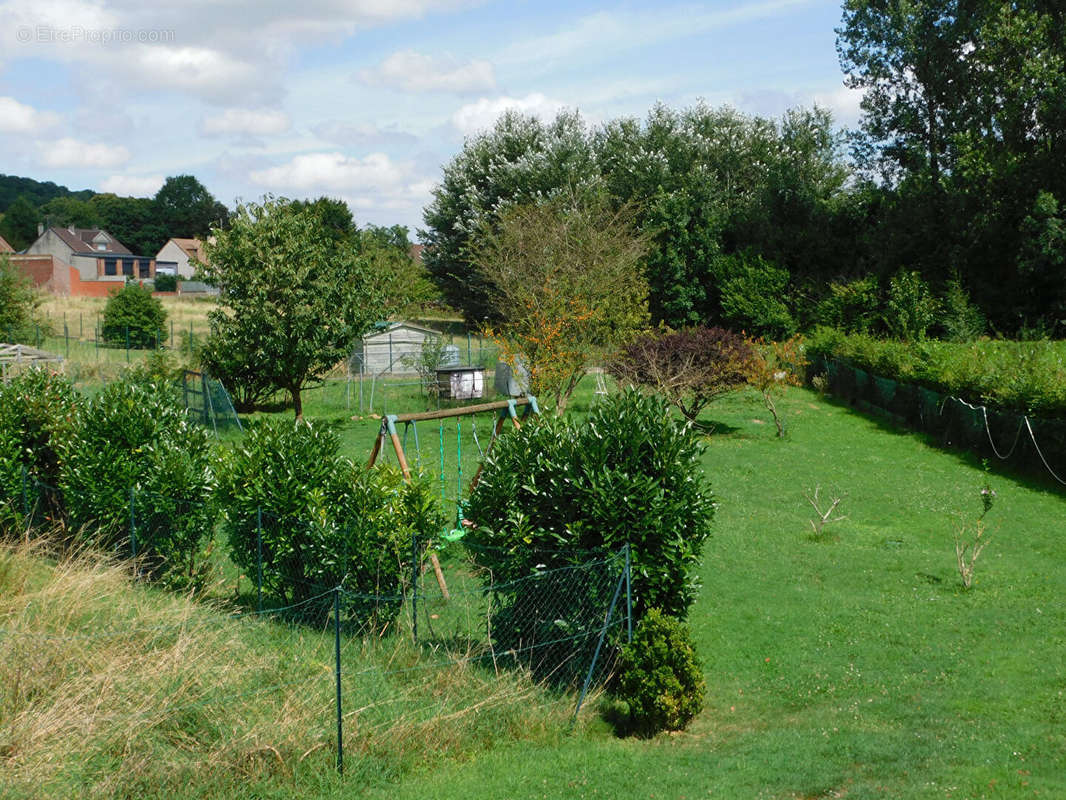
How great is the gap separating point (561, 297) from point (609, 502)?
711 inches

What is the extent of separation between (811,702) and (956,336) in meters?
30.1

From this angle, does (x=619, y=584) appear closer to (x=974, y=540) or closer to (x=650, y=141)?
(x=974, y=540)

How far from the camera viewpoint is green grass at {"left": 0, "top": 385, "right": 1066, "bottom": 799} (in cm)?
742

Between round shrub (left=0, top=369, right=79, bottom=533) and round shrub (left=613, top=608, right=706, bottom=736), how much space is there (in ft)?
29.2

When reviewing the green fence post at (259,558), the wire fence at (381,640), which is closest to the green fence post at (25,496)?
the wire fence at (381,640)

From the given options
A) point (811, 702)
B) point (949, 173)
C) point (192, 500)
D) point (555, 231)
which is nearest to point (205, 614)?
point (192, 500)

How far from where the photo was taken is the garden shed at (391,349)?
35469mm

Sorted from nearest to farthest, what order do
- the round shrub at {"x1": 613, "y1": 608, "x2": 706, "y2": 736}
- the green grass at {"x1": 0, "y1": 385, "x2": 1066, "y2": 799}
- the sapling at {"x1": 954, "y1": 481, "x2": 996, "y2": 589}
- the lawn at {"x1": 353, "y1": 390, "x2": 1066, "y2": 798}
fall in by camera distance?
the green grass at {"x1": 0, "y1": 385, "x2": 1066, "y2": 799} < the lawn at {"x1": 353, "y1": 390, "x2": 1066, "y2": 798} < the round shrub at {"x1": 613, "y1": 608, "x2": 706, "y2": 736} < the sapling at {"x1": 954, "y1": 481, "x2": 996, "y2": 589}

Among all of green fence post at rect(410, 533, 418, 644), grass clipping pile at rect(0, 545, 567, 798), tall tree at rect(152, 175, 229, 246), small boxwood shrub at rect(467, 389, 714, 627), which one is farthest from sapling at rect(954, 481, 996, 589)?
tall tree at rect(152, 175, 229, 246)

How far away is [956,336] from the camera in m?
36.1

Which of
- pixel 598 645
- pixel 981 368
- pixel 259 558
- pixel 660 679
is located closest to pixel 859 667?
pixel 660 679

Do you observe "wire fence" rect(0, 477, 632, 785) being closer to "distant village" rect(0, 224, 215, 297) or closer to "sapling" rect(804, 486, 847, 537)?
"sapling" rect(804, 486, 847, 537)

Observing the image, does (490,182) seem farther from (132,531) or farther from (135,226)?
(135,226)

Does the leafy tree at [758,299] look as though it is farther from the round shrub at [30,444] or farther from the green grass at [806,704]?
the round shrub at [30,444]
